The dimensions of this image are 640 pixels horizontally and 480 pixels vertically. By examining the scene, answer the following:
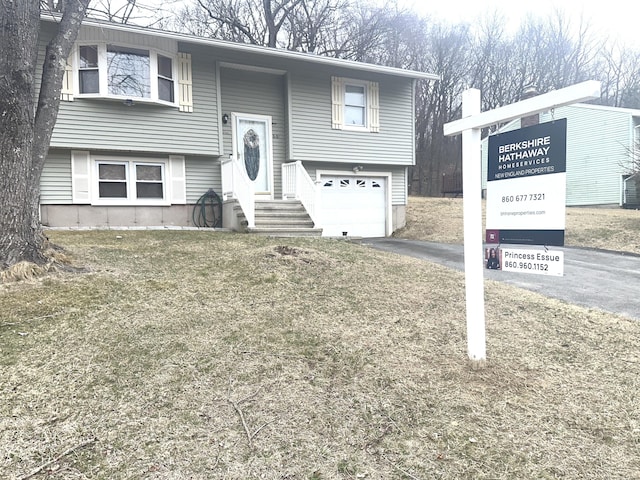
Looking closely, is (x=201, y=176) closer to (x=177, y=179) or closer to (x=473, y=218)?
(x=177, y=179)

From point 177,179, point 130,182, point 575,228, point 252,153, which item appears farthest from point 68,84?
point 575,228

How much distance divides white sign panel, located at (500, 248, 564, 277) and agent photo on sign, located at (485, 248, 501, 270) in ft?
0.09

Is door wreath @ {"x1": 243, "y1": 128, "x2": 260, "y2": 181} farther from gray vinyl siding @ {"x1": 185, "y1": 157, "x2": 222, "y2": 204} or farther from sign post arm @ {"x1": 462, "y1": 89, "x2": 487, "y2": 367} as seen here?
sign post arm @ {"x1": 462, "y1": 89, "x2": 487, "y2": 367}

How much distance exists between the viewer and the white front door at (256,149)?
Answer: 11.7 meters

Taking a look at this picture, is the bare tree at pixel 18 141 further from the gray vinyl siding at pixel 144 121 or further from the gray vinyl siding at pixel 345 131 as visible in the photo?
the gray vinyl siding at pixel 345 131

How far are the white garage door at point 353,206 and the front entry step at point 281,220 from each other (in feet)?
6.77

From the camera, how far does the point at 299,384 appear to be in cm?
309

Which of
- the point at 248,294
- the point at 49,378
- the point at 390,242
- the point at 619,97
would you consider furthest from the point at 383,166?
the point at 619,97

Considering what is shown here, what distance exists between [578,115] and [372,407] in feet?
68.5

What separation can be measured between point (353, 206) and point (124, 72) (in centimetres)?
686

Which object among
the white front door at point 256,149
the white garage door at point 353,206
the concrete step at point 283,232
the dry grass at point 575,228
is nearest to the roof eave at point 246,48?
the white front door at point 256,149

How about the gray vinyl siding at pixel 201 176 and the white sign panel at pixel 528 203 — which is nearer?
the white sign panel at pixel 528 203

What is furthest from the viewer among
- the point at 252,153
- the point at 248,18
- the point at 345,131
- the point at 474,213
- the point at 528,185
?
the point at 248,18

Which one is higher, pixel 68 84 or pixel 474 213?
pixel 68 84
